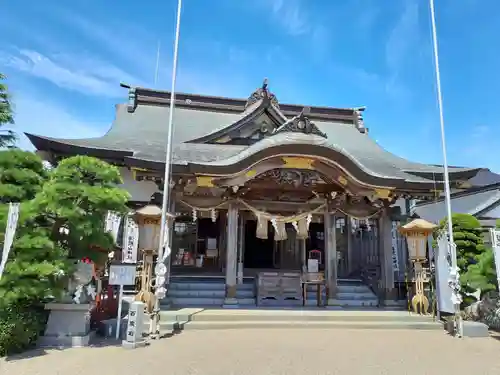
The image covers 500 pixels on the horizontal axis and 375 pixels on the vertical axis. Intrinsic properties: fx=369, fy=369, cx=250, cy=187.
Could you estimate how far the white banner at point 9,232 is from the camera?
4.91m

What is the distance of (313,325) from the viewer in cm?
793

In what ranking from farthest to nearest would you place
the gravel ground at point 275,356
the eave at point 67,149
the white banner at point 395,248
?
1. the white banner at point 395,248
2. the eave at point 67,149
3. the gravel ground at point 275,356

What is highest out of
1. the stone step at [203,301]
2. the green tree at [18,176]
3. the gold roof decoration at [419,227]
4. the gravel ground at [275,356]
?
the green tree at [18,176]

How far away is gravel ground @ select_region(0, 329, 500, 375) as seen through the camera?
4824 millimetres

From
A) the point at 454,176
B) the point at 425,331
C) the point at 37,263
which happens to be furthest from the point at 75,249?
the point at 454,176

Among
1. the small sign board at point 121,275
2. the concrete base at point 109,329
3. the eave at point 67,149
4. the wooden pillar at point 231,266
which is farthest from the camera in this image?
the eave at point 67,149

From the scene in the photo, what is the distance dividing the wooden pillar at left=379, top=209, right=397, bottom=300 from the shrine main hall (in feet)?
0.09

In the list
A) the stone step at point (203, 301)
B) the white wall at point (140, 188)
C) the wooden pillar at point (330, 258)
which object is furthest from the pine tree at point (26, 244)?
the wooden pillar at point (330, 258)

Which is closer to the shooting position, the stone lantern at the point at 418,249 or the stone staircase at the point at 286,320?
the stone staircase at the point at 286,320

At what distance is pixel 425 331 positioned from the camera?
7.85m

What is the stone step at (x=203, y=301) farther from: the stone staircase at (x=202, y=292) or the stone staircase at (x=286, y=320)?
the stone staircase at (x=286, y=320)

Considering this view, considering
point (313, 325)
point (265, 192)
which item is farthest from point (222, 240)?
point (313, 325)

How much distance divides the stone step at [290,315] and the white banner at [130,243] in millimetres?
1774

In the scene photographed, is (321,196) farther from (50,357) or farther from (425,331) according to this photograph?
(50,357)
